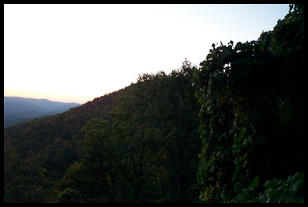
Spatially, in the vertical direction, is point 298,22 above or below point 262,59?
above

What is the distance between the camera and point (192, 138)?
21062 mm

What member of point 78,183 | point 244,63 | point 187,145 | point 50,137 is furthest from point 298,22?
point 50,137

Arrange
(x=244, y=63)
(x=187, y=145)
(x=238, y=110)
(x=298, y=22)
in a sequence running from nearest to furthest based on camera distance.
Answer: (x=244, y=63) → (x=238, y=110) → (x=298, y=22) → (x=187, y=145)

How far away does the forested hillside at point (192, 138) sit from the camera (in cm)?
486

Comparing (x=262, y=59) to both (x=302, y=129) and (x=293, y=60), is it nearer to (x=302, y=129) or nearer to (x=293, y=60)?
(x=293, y=60)

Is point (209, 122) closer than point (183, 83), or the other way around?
point (209, 122)

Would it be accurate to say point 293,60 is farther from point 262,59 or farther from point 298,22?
point 298,22

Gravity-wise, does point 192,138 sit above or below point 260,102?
below

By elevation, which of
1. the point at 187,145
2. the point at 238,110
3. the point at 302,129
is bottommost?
the point at 187,145

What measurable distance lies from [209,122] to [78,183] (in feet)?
59.4

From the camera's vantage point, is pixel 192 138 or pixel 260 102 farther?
pixel 192 138

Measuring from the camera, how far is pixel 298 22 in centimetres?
545

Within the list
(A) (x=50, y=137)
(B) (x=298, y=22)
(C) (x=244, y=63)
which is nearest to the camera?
(C) (x=244, y=63)

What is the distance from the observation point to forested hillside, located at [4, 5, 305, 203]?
4.86 metres
